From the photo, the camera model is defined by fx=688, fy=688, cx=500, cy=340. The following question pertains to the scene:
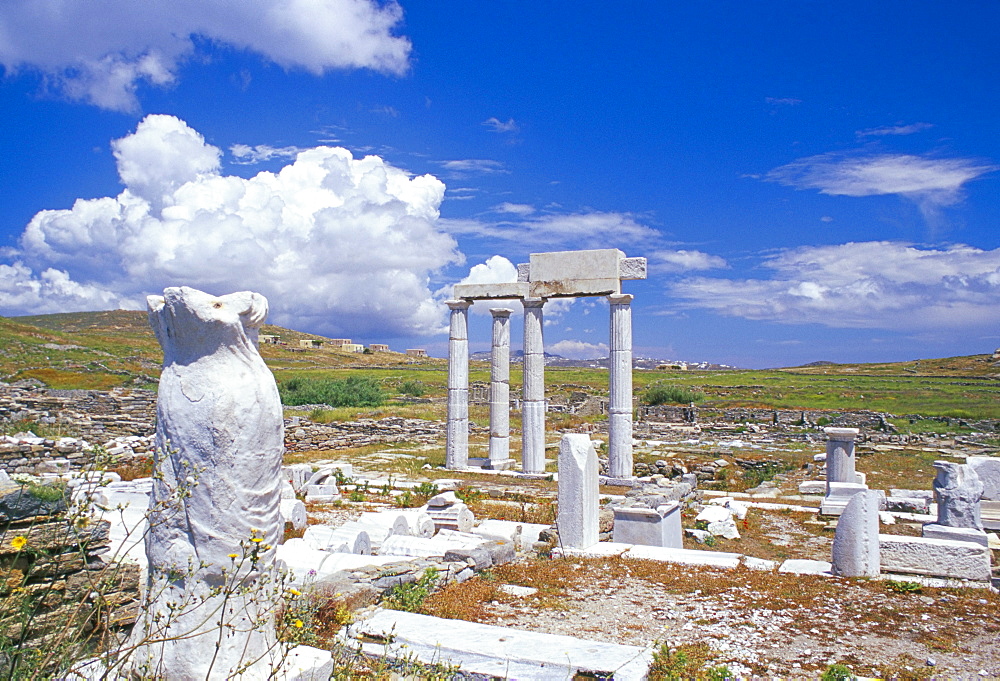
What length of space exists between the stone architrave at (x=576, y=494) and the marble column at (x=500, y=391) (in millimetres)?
11117

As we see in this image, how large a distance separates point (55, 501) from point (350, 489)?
12.5m

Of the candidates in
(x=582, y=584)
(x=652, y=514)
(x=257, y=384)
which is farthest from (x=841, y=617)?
(x=257, y=384)

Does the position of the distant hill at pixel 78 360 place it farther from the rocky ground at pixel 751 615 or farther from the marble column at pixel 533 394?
the rocky ground at pixel 751 615

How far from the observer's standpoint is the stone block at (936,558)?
878 centimetres

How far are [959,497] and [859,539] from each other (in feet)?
10.7

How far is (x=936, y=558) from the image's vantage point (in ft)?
29.2

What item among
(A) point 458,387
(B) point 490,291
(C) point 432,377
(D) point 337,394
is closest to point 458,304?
(B) point 490,291

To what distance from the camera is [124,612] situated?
15.6ft

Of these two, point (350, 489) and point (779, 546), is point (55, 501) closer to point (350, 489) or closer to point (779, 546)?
point (779, 546)

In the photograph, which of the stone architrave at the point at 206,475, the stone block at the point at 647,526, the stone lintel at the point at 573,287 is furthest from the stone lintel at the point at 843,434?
the stone architrave at the point at 206,475

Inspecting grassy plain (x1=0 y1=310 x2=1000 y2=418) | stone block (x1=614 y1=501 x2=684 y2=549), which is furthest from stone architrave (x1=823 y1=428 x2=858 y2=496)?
grassy plain (x1=0 y1=310 x2=1000 y2=418)

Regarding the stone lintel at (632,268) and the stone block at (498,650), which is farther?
the stone lintel at (632,268)

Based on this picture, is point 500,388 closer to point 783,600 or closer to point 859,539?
point 859,539

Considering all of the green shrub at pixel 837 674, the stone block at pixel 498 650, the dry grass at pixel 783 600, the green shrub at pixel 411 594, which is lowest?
the dry grass at pixel 783 600
